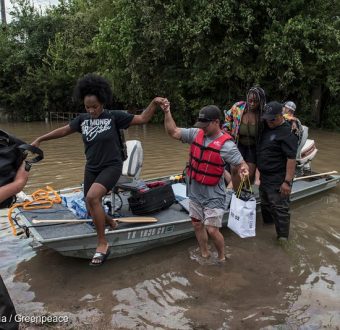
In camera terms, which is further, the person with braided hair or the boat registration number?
the person with braided hair

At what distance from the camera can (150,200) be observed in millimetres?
5500

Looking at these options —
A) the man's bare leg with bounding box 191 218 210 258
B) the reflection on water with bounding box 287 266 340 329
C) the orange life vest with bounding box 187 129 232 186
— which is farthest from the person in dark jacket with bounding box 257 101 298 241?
the man's bare leg with bounding box 191 218 210 258

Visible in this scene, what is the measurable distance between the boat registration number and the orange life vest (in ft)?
3.26

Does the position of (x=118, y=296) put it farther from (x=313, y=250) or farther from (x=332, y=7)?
(x=332, y=7)

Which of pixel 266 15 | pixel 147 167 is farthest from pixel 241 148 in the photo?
pixel 266 15

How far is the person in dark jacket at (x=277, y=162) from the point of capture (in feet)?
17.0

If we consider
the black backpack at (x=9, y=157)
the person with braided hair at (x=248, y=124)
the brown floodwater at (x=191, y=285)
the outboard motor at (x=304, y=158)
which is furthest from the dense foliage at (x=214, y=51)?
the black backpack at (x=9, y=157)

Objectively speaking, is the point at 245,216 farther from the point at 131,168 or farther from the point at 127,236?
the point at 131,168

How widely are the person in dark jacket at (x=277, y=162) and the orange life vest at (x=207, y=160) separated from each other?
1064mm

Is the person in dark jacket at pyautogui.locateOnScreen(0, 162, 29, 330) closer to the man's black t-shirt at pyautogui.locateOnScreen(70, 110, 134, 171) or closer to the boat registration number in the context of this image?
the man's black t-shirt at pyautogui.locateOnScreen(70, 110, 134, 171)

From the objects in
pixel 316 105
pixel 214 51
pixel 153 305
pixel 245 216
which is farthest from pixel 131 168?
pixel 316 105

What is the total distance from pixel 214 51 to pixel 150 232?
41.4 ft

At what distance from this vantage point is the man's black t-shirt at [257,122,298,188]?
5.19 m

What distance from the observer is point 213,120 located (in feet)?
14.3
